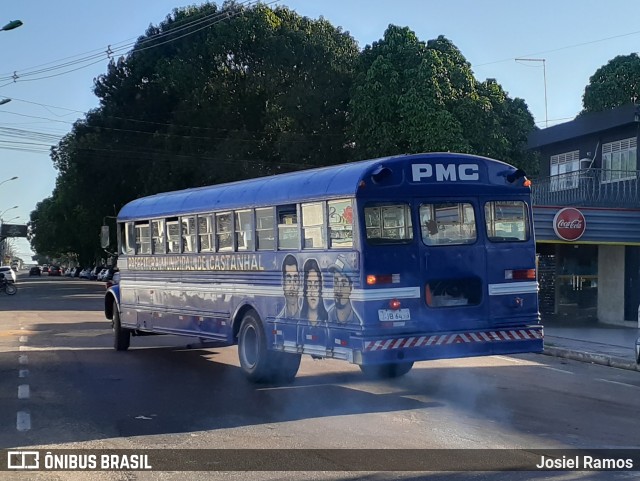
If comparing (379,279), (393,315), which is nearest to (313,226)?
(379,279)

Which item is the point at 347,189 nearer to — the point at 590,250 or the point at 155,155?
the point at 590,250

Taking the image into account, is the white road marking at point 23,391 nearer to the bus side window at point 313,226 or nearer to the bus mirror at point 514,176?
the bus side window at point 313,226

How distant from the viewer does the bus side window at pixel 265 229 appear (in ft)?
36.9

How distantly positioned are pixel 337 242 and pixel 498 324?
2.29 m

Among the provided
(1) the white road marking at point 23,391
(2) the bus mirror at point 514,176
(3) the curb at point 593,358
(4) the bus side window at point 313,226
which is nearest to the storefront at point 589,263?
(3) the curb at point 593,358

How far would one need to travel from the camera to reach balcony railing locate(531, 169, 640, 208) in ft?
76.2

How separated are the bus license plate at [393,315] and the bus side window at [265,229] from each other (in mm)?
2351

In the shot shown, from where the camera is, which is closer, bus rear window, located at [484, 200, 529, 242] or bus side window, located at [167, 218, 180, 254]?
A: bus rear window, located at [484, 200, 529, 242]

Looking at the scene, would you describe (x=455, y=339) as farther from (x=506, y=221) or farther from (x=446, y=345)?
(x=506, y=221)

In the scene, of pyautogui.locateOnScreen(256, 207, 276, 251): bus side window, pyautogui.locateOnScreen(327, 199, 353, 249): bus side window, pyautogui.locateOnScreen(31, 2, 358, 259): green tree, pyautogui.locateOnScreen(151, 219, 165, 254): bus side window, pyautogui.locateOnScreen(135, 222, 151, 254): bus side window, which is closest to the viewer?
pyautogui.locateOnScreen(327, 199, 353, 249): bus side window

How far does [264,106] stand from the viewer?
39.0m

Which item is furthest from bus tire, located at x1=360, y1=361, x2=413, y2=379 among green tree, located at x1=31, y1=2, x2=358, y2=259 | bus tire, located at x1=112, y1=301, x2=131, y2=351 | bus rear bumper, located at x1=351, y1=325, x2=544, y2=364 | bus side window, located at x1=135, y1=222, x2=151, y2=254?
green tree, located at x1=31, y1=2, x2=358, y2=259

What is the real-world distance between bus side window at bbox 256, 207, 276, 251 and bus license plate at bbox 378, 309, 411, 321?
235 centimetres

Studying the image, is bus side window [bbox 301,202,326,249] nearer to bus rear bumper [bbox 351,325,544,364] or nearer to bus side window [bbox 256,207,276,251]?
bus side window [bbox 256,207,276,251]
